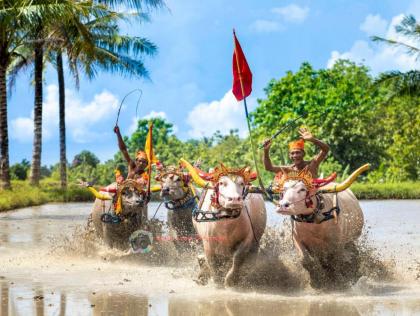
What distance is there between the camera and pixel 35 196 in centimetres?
2888

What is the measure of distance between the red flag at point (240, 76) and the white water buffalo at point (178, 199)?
2.75 meters

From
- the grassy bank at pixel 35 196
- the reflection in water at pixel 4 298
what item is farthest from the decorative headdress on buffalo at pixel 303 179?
the grassy bank at pixel 35 196

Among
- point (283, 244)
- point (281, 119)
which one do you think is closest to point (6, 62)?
point (283, 244)

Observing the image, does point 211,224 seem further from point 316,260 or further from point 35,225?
point 35,225

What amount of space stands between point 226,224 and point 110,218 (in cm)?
333

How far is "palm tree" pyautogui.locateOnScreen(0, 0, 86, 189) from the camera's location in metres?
22.6

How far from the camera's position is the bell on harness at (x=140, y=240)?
11984 mm

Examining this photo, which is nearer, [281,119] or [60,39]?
[60,39]

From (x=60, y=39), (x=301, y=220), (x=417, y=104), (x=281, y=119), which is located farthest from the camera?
(x=281, y=119)

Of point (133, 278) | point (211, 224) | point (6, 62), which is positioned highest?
point (6, 62)

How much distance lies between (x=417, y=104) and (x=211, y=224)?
39012mm

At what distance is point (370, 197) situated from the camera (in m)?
34.6

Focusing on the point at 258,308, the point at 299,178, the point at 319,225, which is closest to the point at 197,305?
the point at 258,308

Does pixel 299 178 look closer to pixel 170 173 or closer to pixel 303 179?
pixel 303 179
